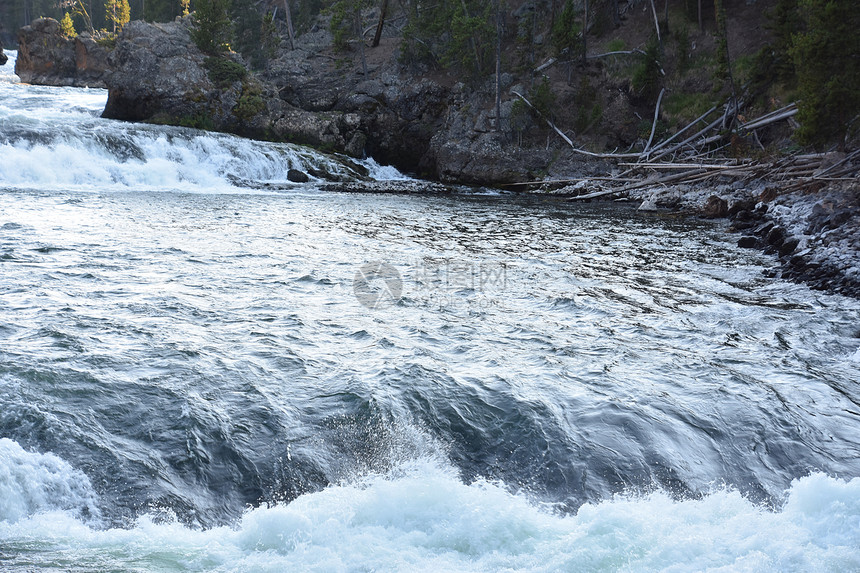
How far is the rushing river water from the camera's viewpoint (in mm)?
4043

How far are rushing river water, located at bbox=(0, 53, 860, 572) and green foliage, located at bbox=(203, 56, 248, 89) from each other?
27.1 m

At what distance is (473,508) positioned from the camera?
4398mm

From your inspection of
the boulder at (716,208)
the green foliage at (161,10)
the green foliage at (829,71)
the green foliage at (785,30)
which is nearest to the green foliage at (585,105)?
the green foliage at (785,30)

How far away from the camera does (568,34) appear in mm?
35969

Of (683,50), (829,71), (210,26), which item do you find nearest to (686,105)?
(683,50)

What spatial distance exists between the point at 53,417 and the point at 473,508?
3.72 meters

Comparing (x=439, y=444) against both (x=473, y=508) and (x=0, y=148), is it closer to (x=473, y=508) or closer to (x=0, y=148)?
(x=473, y=508)

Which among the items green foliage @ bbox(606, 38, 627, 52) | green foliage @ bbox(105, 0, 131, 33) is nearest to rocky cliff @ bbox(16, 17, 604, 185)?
green foliage @ bbox(606, 38, 627, 52)

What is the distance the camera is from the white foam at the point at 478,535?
12.5 feet

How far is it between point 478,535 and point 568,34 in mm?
36852

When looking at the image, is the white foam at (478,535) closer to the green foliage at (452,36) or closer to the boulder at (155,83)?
the boulder at (155,83)

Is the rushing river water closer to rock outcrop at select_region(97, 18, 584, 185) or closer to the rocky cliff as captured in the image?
the rocky cliff

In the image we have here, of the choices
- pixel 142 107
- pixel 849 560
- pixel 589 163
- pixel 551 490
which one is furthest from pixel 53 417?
pixel 142 107

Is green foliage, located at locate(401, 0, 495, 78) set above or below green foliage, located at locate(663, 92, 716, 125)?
above
